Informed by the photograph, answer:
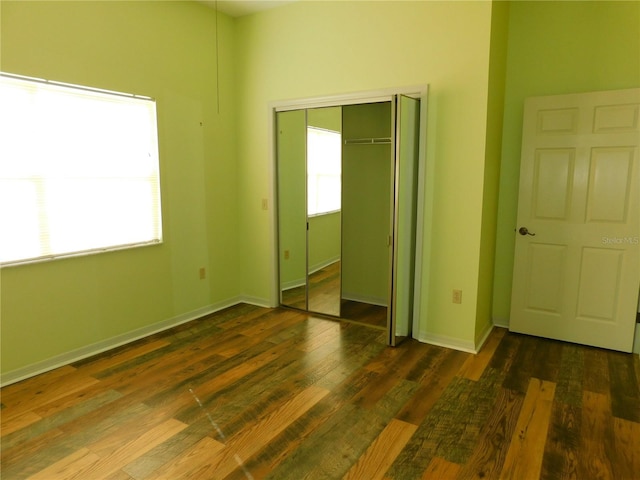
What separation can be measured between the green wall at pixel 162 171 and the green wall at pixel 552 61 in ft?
8.76

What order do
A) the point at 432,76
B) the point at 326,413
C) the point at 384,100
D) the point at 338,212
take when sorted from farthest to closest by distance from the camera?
the point at 338,212 → the point at 384,100 → the point at 432,76 → the point at 326,413

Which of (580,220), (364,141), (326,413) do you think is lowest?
(326,413)

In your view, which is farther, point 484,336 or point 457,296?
point 484,336

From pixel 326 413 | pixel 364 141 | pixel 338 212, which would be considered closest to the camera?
pixel 326 413

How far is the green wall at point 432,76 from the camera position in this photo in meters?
3.18

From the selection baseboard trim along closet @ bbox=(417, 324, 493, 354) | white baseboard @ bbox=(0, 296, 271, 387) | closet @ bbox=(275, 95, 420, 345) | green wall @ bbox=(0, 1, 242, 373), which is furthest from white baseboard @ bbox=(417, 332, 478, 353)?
green wall @ bbox=(0, 1, 242, 373)

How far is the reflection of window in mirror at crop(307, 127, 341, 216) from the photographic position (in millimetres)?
3906

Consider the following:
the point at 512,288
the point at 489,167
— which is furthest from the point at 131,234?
the point at 512,288

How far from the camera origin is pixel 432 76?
3.31 meters

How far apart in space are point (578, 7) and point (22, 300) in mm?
4657

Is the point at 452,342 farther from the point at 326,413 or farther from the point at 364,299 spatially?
the point at 326,413

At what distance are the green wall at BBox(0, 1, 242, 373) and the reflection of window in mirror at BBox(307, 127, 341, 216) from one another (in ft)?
3.04

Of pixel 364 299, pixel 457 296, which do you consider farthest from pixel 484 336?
pixel 364 299

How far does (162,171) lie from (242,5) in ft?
5.73
